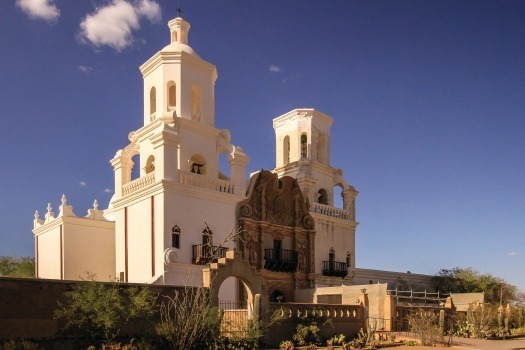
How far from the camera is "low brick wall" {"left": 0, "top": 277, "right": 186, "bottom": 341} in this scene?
1683 cm

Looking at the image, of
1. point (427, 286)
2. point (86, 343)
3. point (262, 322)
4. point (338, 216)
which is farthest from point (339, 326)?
point (427, 286)

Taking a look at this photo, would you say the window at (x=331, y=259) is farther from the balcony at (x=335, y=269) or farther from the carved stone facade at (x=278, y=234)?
the carved stone facade at (x=278, y=234)

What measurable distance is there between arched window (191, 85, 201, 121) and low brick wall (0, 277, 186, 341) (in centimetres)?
1565

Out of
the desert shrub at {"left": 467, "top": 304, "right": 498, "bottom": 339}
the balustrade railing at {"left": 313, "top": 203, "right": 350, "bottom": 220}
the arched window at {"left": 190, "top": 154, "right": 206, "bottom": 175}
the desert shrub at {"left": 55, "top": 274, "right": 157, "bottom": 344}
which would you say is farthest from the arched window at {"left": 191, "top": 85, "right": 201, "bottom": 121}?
the desert shrub at {"left": 467, "top": 304, "right": 498, "bottom": 339}

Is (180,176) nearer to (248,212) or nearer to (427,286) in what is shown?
(248,212)

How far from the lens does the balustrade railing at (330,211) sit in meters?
36.8

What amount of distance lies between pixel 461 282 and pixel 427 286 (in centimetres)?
277

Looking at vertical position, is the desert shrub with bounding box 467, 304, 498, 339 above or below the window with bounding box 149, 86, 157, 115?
below

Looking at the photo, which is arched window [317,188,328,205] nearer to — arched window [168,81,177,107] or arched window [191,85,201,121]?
arched window [191,85,201,121]

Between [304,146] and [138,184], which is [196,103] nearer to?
[138,184]

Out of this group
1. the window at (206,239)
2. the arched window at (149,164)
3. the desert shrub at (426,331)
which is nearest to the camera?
the desert shrub at (426,331)

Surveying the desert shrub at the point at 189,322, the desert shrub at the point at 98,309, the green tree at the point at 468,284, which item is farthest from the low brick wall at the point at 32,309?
the green tree at the point at 468,284

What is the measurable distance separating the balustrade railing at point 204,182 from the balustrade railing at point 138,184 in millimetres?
1573

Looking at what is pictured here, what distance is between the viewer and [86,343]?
59.0ft
